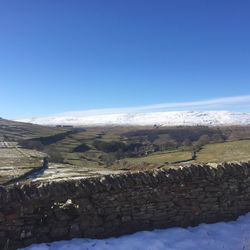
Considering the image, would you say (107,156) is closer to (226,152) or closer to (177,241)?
(226,152)

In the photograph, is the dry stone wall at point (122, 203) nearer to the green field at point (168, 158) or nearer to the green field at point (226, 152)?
the green field at point (168, 158)

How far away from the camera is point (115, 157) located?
98.3 m

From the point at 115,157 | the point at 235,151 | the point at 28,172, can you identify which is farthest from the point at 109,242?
the point at 115,157

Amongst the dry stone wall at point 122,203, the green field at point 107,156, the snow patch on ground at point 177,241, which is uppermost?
the dry stone wall at point 122,203

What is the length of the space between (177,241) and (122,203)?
154 cm

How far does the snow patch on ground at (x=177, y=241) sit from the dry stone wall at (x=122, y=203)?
0.34 m

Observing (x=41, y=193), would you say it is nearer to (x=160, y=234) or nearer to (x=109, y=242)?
(x=109, y=242)

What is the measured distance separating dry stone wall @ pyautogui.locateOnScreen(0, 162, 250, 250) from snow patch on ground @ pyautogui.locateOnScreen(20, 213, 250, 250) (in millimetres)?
336

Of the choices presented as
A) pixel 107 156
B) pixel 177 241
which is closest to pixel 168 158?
pixel 107 156

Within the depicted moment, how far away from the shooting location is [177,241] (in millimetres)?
8648

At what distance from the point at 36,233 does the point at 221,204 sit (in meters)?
4.78

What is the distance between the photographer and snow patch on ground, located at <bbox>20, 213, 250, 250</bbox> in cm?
822

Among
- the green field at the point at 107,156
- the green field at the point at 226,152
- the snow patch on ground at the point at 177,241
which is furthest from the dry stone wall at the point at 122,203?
the green field at the point at 226,152

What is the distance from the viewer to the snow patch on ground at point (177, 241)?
8.22 meters
